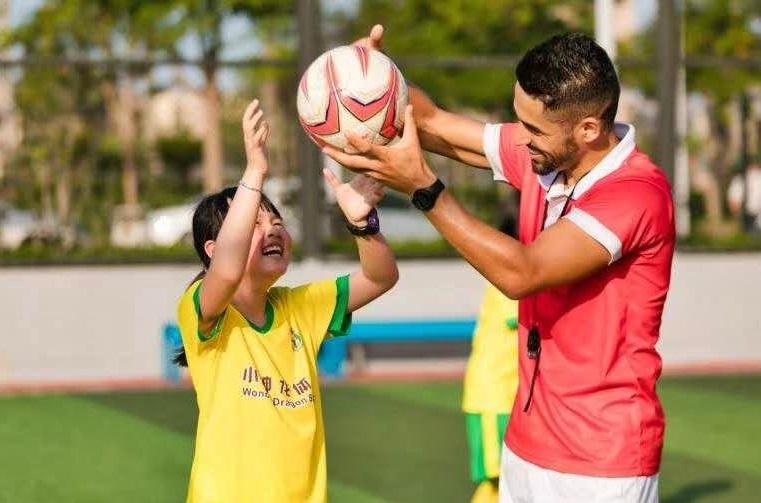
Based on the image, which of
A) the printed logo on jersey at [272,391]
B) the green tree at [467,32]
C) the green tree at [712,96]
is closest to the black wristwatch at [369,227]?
the printed logo on jersey at [272,391]

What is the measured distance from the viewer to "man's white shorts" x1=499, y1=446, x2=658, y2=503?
12.1 feet

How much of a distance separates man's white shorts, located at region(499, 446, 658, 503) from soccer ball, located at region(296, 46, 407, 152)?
1013mm

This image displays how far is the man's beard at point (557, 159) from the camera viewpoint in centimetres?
371

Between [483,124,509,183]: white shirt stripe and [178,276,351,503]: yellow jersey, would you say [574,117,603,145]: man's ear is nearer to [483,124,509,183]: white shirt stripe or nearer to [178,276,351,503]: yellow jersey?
[483,124,509,183]: white shirt stripe

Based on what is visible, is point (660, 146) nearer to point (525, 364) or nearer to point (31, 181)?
point (31, 181)

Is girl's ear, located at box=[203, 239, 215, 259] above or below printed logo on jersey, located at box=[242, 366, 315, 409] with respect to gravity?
above

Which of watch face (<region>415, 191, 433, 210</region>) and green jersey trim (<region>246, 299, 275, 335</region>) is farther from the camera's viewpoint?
green jersey trim (<region>246, 299, 275, 335</region>)

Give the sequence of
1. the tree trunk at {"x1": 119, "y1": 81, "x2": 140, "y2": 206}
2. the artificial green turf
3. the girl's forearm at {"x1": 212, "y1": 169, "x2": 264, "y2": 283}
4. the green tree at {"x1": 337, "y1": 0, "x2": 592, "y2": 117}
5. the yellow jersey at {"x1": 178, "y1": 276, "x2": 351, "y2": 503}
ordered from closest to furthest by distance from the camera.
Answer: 1. the girl's forearm at {"x1": 212, "y1": 169, "x2": 264, "y2": 283}
2. the yellow jersey at {"x1": 178, "y1": 276, "x2": 351, "y2": 503}
3. the artificial green turf
4. the tree trunk at {"x1": 119, "y1": 81, "x2": 140, "y2": 206}
5. the green tree at {"x1": 337, "y1": 0, "x2": 592, "y2": 117}

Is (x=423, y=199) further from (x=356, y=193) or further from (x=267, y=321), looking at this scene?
(x=267, y=321)

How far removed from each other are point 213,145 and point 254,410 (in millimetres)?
8679

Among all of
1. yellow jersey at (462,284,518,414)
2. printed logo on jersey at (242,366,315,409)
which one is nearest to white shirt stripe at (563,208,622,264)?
printed logo on jersey at (242,366,315,409)

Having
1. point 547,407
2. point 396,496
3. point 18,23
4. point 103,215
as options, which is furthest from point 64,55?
point 547,407

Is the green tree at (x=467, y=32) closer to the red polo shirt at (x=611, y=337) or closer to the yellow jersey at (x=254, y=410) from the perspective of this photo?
the yellow jersey at (x=254, y=410)

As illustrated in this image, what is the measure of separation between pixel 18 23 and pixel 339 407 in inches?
184
